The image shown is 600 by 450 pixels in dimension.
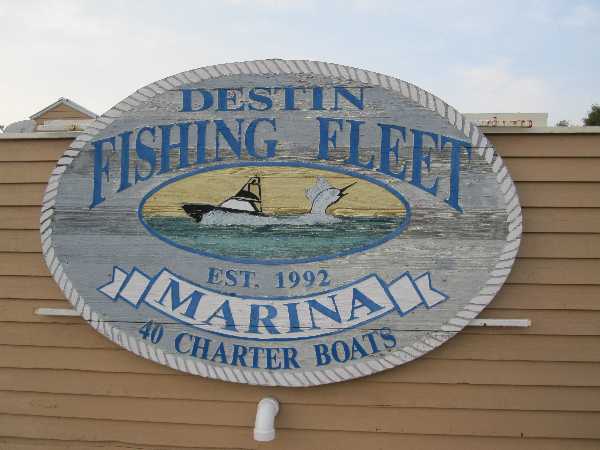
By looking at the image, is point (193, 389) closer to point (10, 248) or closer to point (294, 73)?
point (10, 248)

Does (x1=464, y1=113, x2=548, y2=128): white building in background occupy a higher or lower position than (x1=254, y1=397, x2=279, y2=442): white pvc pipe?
higher

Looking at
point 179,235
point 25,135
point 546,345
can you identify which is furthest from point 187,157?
point 546,345

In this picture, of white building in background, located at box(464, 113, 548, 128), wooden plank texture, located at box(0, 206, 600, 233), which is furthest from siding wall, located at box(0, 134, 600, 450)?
white building in background, located at box(464, 113, 548, 128)

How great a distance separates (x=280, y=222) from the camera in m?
2.48

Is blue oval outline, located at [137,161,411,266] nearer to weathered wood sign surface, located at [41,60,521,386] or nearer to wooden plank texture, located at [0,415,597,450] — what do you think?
weathered wood sign surface, located at [41,60,521,386]

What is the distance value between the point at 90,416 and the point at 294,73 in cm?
214

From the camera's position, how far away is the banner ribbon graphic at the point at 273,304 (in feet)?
7.97

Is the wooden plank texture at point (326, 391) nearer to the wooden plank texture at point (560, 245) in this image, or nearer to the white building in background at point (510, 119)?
the wooden plank texture at point (560, 245)

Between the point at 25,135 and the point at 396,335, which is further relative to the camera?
the point at 25,135

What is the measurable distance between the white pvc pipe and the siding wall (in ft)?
0.36

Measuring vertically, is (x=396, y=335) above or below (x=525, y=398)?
above

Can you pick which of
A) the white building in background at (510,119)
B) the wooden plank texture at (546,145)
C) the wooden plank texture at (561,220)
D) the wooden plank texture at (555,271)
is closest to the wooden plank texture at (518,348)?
the wooden plank texture at (555,271)

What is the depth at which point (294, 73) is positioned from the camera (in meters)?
2.42

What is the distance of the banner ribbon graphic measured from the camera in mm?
2428
